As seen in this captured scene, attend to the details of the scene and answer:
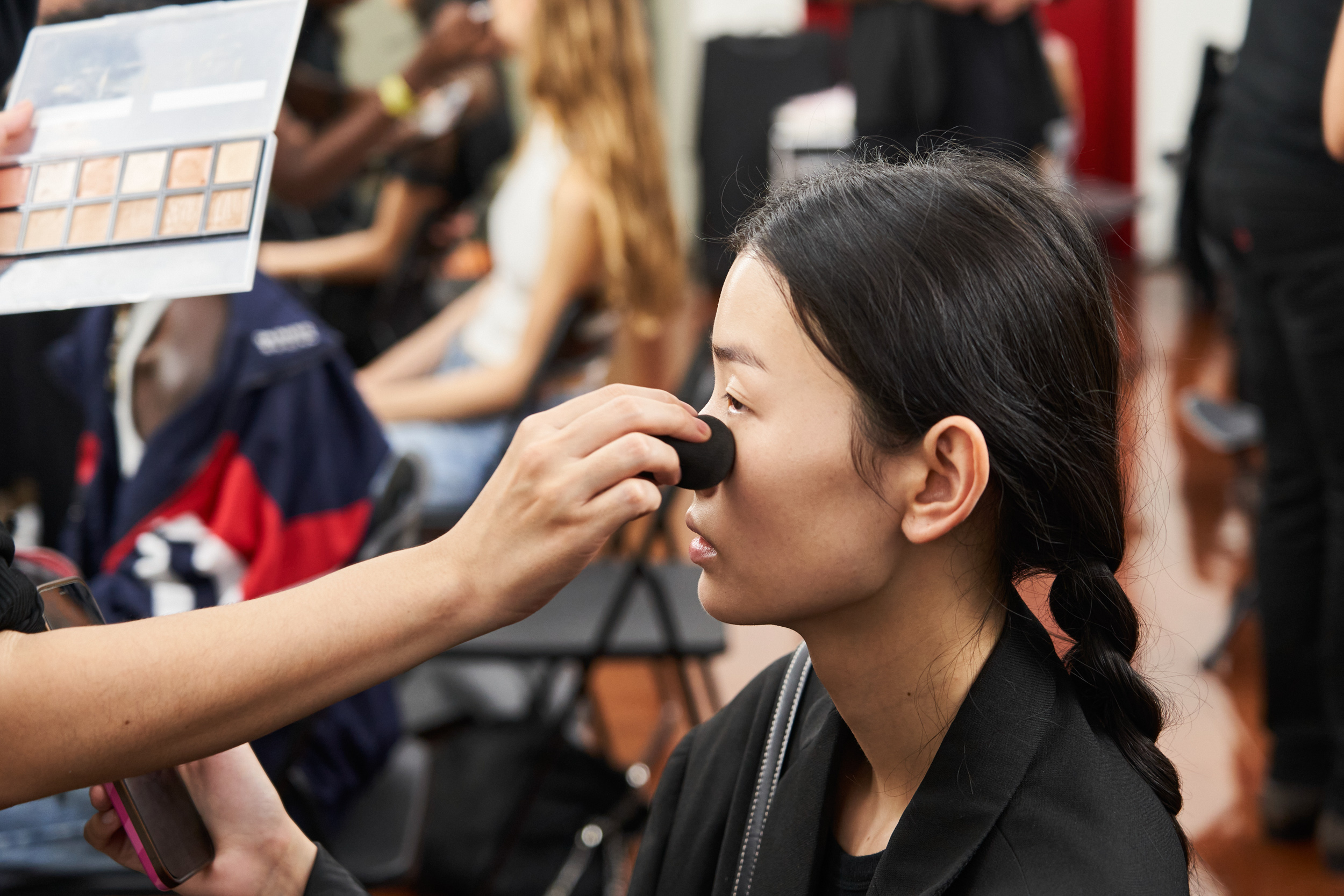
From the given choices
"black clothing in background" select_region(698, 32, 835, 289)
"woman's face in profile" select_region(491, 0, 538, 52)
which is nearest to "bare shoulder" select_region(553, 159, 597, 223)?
"woman's face in profile" select_region(491, 0, 538, 52)

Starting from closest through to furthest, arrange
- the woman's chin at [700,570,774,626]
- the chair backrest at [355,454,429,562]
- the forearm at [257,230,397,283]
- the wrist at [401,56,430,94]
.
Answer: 1. the woman's chin at [700,570,774,626]
2. the chair backrest at [355,454,429,562]
3. the wrist at [401,56,430,94]
4. the forearm at [257,230,397,283]

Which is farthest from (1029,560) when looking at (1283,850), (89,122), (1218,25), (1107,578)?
(1218,25)

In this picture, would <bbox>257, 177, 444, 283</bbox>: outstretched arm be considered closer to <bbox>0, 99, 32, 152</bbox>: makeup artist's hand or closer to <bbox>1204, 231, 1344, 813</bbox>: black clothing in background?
<bbox>1204, 231, 1344, 813</bbox>: black clothing in background

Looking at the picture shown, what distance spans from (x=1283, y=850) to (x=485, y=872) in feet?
4.26

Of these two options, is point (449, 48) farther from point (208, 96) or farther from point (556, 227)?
point (208, 96)

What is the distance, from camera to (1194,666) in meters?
2.51

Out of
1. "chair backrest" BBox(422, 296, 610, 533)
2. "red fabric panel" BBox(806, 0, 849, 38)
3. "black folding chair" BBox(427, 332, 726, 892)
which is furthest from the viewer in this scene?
"red fabric panel" BBox(806, 0, 849, 38)

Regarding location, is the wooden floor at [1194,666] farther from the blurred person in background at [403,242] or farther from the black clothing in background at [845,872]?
the blurred person in background at [403,242]

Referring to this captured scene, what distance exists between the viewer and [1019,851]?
0.77m

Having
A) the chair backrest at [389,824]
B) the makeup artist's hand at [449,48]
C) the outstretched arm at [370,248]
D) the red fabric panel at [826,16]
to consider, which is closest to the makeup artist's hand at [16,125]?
the chair backrest at [389,824]

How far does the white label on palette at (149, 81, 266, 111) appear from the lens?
800 mm

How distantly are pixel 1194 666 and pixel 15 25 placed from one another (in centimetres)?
241

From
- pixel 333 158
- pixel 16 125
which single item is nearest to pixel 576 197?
pixel 333 158

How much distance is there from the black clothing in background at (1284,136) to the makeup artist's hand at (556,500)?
4.59ft
